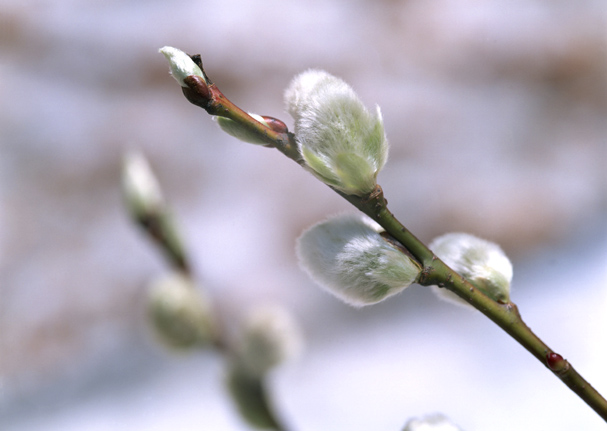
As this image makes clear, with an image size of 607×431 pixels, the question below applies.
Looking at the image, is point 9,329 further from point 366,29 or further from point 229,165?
point 366,29

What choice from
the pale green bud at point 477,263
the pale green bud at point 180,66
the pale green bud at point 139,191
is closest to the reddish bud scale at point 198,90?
the pale green bud at point 180,66

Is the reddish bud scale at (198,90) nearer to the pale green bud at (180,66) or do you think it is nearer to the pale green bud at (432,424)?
the pale green bud at (180,66)

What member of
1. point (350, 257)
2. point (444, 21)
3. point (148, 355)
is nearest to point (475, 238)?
point (350, 257)

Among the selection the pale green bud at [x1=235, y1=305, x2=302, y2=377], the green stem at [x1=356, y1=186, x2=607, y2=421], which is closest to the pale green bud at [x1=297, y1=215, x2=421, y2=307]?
the green stem at [x1=356, y1=186, x2=607, y2=421]

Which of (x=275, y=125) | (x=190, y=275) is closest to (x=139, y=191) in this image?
(x=190, y=275)

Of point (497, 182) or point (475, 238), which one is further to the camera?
point (497, 182)

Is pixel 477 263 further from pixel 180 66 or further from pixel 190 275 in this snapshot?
pixel 190 275

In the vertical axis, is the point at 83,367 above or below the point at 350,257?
above
